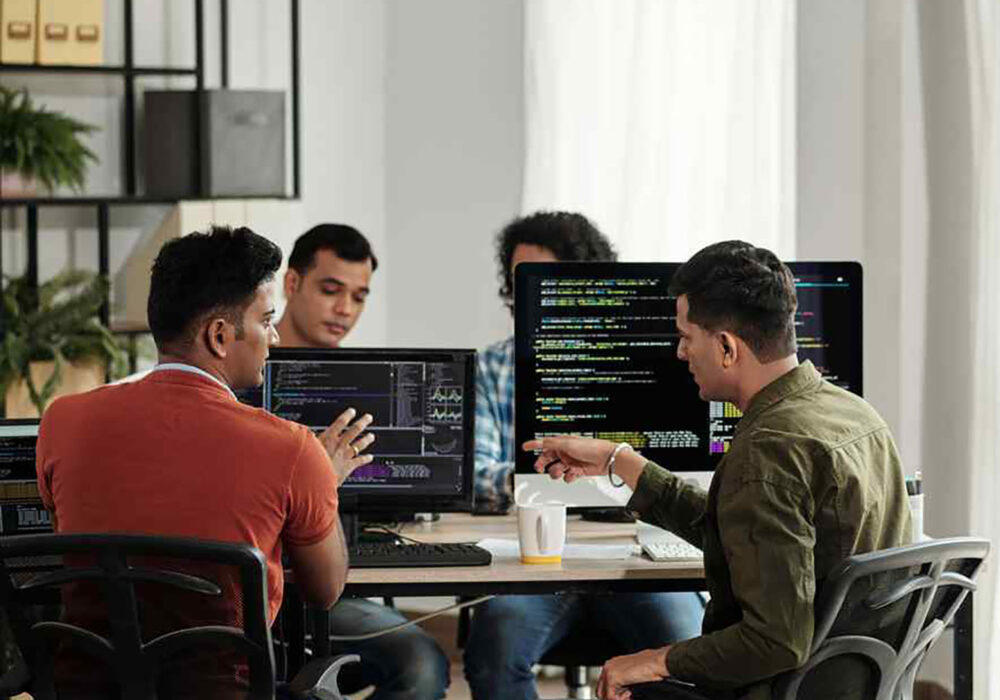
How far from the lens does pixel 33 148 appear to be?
197 inches

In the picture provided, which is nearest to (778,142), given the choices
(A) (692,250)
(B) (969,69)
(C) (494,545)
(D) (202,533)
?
(A) (692,250)

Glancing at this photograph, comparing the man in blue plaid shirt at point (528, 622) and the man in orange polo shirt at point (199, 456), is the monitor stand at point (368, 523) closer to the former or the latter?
the man in blue plaid shirt at point (528, 622)

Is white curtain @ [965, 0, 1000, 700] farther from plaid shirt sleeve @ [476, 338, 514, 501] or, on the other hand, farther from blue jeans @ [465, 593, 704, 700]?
plaid shirt sleeve @ [476, 338, 514, 501]

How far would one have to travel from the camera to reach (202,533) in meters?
2.14

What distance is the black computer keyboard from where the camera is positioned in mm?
2762

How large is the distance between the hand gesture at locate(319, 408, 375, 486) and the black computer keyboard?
14 centimetres

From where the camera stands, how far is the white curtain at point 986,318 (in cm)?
357

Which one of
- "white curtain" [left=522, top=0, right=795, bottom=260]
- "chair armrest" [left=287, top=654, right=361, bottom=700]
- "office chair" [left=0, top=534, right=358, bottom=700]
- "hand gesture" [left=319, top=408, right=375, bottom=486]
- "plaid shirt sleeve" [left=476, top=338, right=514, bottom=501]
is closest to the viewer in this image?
"office chair" [left=0, top=534, right=358, bottom=700]

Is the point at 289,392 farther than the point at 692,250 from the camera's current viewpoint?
No

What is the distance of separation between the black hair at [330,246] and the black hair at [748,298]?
1.47m

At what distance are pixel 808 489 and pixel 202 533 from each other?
856 mm

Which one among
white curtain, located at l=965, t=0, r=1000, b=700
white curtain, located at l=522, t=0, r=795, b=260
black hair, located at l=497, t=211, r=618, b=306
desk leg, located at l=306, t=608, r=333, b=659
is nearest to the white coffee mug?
Answer: desk leg, located at l=306, t=608, r=333, b=659

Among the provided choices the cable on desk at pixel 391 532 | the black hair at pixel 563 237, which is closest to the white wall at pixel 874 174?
the black hair at pixel 563 237

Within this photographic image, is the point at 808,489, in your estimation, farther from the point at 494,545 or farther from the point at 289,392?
the point at 289,392
